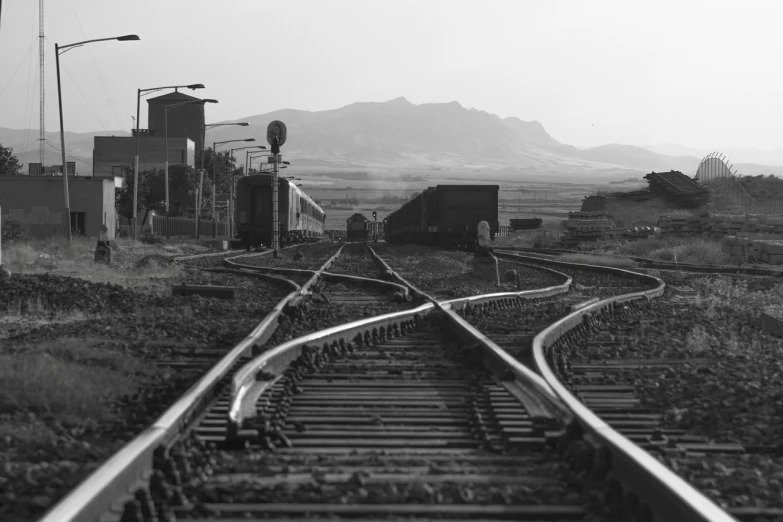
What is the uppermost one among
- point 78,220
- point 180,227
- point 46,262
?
point 46,262

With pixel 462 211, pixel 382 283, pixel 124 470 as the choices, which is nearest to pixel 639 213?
pixel 462 211

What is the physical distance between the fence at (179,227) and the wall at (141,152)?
115ft

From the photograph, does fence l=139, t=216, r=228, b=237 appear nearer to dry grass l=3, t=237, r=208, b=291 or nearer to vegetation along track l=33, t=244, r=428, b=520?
dry grass l=3, t=237, r=208, b=291

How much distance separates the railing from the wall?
115 feet

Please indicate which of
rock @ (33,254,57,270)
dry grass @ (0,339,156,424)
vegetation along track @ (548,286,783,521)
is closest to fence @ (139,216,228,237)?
rock @ (33,254,57,270)

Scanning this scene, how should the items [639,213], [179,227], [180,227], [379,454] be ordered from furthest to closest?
[639,213]
[180,227]
[179,227]
[379,454]

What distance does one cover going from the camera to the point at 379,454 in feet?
15.9

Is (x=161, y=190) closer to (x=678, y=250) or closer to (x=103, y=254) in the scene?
(x=678, y=250)

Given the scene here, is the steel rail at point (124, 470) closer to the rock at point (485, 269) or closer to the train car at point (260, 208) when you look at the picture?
the rock at point (485, 269)

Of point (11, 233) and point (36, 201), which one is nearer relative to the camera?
point (11, 233)

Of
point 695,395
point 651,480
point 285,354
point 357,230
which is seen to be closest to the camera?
point 651,480

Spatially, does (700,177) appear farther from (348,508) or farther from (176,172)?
(348,508)

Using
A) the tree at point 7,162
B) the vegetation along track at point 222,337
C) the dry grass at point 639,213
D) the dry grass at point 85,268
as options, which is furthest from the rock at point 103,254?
the tree at point 7,162

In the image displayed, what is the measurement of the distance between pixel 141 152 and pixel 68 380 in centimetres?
11439
